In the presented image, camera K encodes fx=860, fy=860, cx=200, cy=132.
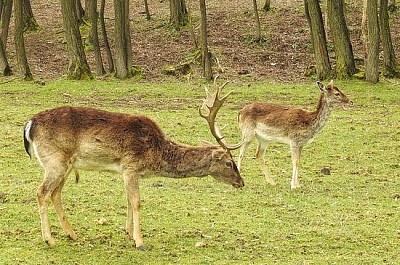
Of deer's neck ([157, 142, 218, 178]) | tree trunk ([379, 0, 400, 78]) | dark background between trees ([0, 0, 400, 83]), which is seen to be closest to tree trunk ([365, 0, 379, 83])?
dark background between trees ([0, 0, 400, 83])

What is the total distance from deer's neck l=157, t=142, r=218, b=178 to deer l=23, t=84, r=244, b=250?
0.4 inches

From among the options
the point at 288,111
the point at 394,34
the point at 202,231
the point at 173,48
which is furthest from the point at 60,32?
the point at 202,231

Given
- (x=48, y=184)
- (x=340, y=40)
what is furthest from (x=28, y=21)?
(x=48, y=184)

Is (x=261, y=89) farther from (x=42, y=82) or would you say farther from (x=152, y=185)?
(x=152, y=185)

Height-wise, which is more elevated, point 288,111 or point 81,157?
point 81,157

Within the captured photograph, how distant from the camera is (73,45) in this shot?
21.4m

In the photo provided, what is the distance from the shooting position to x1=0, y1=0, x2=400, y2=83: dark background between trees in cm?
2127

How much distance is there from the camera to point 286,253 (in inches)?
329

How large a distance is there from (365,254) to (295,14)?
81.4ft

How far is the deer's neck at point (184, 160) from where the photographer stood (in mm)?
8734

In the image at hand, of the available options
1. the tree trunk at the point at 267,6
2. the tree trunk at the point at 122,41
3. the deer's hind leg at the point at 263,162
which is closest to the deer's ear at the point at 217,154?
the deer's hind leg at the point at 263,162

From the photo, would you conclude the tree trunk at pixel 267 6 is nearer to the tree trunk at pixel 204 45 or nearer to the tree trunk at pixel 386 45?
the tree trunk at pixel 386 45

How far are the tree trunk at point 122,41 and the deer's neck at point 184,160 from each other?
42.7ft

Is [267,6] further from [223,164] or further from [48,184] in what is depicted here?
[48,184]
